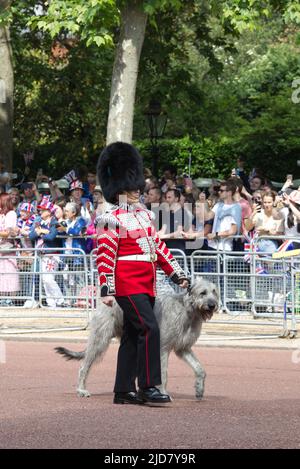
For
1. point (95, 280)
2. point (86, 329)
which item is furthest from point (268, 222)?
point (86, 329)

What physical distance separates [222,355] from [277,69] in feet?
92.6

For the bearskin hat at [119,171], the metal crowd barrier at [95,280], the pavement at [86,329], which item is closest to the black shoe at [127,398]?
the bearskin hat at [119,171]

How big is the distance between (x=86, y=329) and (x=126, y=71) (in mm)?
5430

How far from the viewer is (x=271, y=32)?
54.2 metres

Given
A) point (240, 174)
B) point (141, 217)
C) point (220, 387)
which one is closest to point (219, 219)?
point (240, 174)

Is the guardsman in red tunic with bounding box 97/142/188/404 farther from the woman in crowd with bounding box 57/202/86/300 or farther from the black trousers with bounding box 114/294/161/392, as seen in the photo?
the woman in crowd with bounding box 57/202/86/300

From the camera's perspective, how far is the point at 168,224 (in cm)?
1841

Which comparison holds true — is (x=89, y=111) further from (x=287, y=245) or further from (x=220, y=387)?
(x=220, y=387)

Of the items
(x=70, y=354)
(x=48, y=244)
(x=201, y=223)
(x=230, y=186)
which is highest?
(x=230, y=186)

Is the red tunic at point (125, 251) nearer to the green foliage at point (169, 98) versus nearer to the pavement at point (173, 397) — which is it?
the pavement at point (173, 397)

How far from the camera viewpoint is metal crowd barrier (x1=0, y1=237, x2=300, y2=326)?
16766 millimetres

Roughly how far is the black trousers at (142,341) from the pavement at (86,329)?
5.17 m

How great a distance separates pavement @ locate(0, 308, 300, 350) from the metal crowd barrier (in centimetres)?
6

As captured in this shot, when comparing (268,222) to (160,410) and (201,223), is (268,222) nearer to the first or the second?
(201,223)
